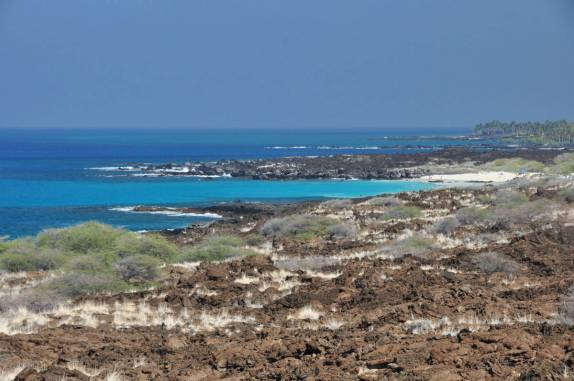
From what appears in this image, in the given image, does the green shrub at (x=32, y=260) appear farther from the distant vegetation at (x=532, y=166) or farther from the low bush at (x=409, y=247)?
the distant vegetation at (x=532, y=166)

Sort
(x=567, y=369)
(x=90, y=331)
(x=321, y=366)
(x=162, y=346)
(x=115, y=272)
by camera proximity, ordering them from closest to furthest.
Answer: (x=567, y=369) < (x=321, y=366) < (x=162, y=346) < (x=90, y=331) < (x=115, y=272)

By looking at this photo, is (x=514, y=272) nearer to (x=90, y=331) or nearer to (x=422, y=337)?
(x=422, y=337)

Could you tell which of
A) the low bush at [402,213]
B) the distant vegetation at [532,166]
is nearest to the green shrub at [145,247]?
the low bush at [402,213]

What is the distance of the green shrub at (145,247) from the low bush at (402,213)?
45.2 feet

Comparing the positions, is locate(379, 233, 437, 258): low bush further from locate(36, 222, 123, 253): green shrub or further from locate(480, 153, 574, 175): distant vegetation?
locate(480, 153, 574, 175): distant vegetation

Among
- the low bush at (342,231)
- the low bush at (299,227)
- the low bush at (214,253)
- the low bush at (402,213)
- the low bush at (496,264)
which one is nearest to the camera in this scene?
the low bush at (496,264)

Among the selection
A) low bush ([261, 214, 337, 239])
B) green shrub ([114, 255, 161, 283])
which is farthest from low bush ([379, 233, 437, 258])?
green shrub ([114, 255, 161, 283])

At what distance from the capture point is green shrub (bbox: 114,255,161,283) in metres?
16.9

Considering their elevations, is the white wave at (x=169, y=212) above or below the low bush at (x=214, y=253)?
below

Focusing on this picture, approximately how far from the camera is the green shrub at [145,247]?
19500 mm

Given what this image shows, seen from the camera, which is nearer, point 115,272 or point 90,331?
point 90,331

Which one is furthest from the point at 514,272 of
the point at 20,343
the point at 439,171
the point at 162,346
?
the point at 439,171

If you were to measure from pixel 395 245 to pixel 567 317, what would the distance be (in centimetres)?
1091

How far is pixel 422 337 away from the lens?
8.52m
